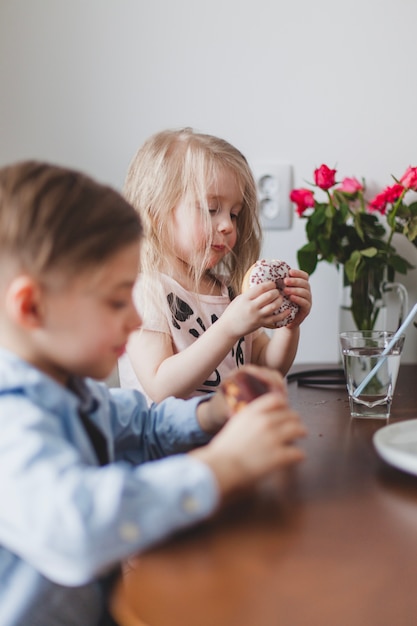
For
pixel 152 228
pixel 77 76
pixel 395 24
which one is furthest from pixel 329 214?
pixel 77 76

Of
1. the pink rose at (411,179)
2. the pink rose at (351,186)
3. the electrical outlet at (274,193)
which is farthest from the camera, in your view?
the electrical outlet at (274,193)

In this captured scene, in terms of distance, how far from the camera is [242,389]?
0.65 m

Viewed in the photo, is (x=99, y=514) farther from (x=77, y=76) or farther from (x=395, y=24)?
(x=395, y=24)

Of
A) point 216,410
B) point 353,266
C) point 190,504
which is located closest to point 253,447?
point 190,504

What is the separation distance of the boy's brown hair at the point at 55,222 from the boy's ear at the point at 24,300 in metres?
0.01

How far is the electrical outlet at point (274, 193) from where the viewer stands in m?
1.61

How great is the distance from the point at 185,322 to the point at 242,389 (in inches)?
20.8

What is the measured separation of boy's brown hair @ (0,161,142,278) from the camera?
0.57m

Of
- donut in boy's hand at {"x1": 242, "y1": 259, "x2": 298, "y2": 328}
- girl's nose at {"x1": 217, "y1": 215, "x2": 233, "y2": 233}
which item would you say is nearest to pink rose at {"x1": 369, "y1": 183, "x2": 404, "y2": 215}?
girl's nose at {"x1": 217, "y1": 215, "x2": 233, "y2": 233}

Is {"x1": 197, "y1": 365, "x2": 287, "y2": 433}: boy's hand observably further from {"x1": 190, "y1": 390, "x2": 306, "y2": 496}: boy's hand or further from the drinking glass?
the drinking glass

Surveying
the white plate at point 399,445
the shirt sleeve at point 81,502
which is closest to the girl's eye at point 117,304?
the shirt sleeve at point 81,502

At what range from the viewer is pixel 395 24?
1.59 meters

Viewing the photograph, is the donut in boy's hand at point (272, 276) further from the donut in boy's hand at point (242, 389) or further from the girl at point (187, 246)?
the donut in boy's hand at point (242, 389)

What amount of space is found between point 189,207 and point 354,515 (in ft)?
2.39
